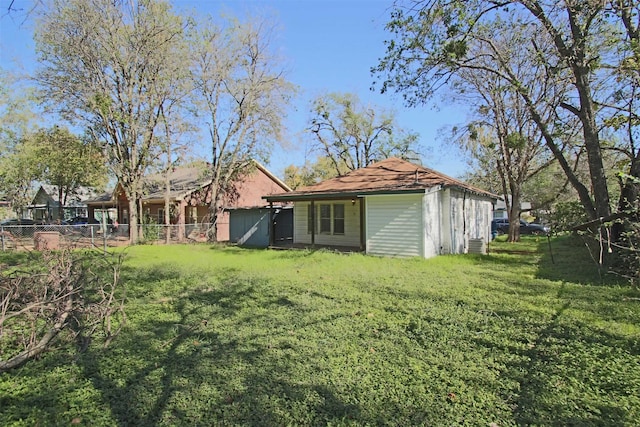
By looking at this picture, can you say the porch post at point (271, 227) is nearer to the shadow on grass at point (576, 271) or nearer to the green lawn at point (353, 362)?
the green lawn at point (353, 362)

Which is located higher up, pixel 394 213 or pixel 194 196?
pixel 194 196

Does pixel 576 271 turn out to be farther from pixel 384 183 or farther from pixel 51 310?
pixel 51 310

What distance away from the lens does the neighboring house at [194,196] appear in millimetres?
23328

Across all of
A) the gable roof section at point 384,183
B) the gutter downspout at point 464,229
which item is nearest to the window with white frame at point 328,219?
the gable roof section at point 384,183

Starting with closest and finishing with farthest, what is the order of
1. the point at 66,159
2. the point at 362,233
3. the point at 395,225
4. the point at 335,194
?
the point at 395,225, the point at 335,194, the point at 362,233, the point at 66,159

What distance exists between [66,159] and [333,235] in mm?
23711

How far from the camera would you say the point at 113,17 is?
16.3 meters

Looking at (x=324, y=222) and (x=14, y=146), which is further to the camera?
(x=14, y=146)

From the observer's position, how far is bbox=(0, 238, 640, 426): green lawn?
301 centimetres

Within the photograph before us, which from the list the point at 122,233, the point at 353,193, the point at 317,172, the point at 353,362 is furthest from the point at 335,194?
the point at 317,172

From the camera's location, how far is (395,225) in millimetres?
12469

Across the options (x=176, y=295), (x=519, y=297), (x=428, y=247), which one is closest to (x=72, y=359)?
(x=176, y=295)

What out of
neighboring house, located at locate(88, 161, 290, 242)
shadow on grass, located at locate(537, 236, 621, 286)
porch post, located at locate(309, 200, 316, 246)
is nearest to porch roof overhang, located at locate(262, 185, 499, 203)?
porch post, located at locate(309, 200, 316, 246)

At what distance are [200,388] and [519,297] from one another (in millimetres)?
5769
